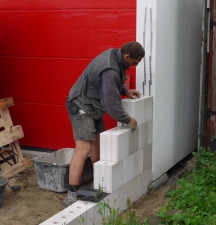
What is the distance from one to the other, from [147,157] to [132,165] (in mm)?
424

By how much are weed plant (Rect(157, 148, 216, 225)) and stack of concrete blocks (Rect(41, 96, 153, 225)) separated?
0.43 m

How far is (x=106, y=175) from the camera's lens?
199 inches

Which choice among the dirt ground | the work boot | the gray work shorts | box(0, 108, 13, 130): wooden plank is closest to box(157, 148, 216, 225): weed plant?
the dirt ground

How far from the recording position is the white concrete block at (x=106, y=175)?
5.04m

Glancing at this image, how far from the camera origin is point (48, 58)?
6602 mm

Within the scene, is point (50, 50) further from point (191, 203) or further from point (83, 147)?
point (191, 203)

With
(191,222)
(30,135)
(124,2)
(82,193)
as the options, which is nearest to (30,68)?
(30,135)

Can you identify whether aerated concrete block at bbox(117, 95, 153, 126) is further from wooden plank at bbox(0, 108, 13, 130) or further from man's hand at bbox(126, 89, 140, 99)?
wooden plank at bbox(0, 108, 13, 130)

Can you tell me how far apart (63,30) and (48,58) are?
421 millimetres

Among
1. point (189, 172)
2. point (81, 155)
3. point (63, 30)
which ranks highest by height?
point (63, 30)

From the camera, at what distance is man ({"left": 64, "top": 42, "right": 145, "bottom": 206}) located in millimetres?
5105

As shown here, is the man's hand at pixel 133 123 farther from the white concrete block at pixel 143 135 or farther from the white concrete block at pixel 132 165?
the white concrete block at pixel 132 165

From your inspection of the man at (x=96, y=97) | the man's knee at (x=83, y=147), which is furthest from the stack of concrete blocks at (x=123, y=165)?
the man's knee at (x=83, y=147)

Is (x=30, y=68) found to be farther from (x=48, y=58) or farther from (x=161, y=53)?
(x=161, y=53)
